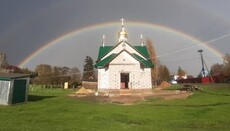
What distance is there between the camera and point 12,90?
26.5 meters

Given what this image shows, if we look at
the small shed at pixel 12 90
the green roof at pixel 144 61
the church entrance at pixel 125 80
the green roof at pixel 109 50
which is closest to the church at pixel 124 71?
the green roof at pixel 144 61

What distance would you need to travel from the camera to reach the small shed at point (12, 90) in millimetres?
25672

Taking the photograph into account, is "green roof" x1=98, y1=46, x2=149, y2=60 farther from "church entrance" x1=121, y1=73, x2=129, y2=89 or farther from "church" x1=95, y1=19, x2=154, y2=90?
"church entrance" x1=121, y1=73, x2=129, y2=89

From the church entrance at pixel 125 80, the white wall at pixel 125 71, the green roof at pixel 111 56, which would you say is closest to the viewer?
the white wall at pixel 125 71

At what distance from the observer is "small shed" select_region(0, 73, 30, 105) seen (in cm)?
2567

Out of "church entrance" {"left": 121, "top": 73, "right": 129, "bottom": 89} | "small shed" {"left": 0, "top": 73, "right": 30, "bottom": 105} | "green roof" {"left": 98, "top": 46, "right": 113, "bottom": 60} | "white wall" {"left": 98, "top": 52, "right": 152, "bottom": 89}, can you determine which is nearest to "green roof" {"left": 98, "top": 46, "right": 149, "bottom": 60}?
"green roof" {"left": 98, "top": 46, "right": 113, "bottom": 60}

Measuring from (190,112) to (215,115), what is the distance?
177 cm

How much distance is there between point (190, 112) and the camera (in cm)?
1817

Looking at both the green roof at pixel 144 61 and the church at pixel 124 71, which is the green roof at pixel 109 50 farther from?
the church at pixel 124 71

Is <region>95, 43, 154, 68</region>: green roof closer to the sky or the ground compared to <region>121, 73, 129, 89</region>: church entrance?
closer to the sky

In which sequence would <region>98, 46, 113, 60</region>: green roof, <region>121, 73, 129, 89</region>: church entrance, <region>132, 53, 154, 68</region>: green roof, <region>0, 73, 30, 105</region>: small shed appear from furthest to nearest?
<region>98, 46, 113, 60</region>: green roof < <region>121, 73, 129, 89</region>: church entrance < <region>132, 53, 154, 68</region>: green roof < <region>0, 73, 30, 105</region>: small shed

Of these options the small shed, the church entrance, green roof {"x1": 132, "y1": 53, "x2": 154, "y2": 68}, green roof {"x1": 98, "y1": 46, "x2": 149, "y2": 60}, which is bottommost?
the small shed

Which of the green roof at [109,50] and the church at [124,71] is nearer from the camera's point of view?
the church at [124,71]

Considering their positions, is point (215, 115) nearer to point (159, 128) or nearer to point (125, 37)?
point (159, 128)
